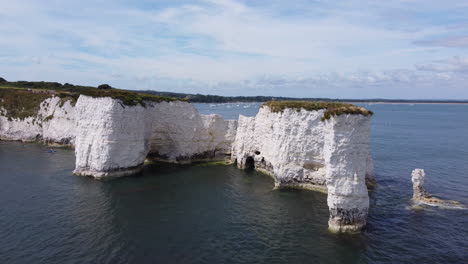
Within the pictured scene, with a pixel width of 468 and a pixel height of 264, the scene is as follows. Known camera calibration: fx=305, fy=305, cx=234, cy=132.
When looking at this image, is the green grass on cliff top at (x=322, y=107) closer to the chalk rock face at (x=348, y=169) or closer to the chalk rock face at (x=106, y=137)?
the chalk rock face at (x=348, y=169)

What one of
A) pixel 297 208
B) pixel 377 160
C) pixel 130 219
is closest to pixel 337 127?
pixel 297 208

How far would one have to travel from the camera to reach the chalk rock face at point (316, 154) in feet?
78.5

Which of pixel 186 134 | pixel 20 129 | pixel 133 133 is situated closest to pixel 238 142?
pixel 186 134

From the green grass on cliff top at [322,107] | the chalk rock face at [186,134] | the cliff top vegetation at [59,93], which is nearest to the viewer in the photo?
the green grass on cliff top at [322,107]

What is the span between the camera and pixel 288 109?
35.5 m

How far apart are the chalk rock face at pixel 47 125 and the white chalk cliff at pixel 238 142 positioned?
0.21 metres

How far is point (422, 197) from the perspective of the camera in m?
31.3

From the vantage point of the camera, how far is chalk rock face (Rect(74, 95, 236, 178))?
36.8 meters

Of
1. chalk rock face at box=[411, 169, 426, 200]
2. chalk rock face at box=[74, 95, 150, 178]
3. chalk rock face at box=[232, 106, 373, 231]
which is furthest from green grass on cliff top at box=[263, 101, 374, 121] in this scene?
chalk rock face at box=[74, 95, 150, 178]

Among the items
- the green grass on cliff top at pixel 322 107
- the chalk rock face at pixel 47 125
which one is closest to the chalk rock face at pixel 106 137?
the green grass on cliff top at pixel 322 107

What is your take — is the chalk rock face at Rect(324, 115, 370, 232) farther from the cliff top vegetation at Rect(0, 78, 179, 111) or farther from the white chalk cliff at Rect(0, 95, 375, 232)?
the cliff top vegetation at Rect(0, 78, 179, 111)

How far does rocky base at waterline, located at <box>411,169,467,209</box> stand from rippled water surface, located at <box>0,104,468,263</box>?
125 cm

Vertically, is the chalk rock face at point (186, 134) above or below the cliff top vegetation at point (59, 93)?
below

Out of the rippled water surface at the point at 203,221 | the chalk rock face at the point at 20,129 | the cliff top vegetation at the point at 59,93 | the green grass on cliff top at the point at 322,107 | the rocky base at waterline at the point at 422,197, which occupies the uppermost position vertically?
the cliff top vegetation at the point at 59,93
